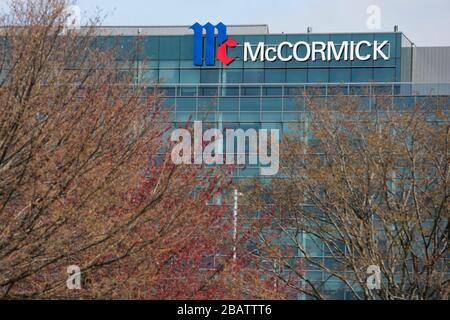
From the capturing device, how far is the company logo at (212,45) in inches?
2544

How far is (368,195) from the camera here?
104 ft

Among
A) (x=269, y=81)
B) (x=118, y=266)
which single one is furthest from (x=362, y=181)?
(x=269, y=81)

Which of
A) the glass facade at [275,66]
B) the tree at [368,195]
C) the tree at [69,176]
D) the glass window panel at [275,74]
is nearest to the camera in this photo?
the tree at [69,176]

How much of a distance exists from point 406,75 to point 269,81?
8.10 m

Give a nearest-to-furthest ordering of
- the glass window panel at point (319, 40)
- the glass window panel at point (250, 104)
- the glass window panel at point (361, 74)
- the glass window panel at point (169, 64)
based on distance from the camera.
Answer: the glass window panel at point (250, 104) → the glass window panel at point (361, 74) → the glass window panel at point (319, 40) → the glass window panel at point (169, 64)

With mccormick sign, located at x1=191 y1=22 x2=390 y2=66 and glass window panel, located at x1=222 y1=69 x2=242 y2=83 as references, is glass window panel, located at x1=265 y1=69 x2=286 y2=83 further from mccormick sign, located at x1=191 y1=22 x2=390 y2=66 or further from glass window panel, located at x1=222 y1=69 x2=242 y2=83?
glass window panel, located at x1=222 y1=69 x2=242 y2=83

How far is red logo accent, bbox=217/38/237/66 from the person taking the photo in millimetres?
65688

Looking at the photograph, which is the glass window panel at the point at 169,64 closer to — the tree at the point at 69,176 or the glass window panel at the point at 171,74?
the glass window panel at the point at 171,74

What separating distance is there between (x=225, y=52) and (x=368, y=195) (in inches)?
1380

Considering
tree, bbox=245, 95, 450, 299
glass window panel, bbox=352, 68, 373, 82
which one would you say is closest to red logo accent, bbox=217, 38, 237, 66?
glass window panel, bbox=352, 68, 373, 82

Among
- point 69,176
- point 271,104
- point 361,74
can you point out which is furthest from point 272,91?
point 69,176

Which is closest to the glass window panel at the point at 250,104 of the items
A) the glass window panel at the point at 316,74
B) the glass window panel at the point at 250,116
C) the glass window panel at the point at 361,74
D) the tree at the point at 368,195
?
the glass window panel at the point at 250,116

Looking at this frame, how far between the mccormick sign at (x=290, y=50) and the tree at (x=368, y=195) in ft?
100

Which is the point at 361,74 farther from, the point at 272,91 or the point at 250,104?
the point at 250,104
